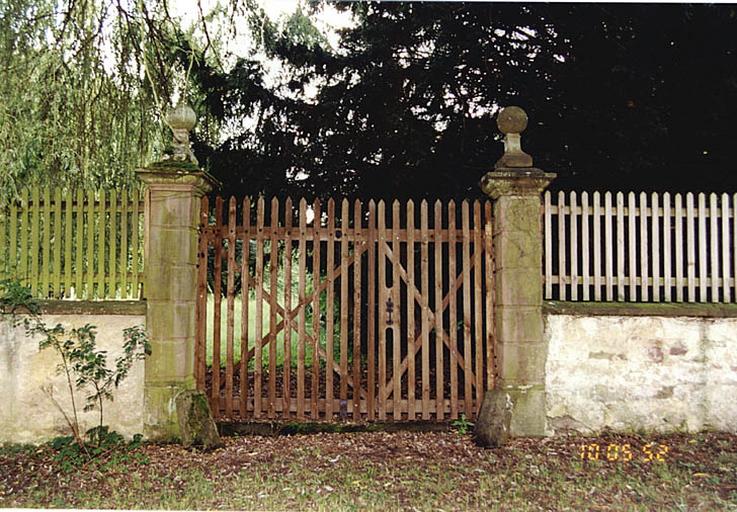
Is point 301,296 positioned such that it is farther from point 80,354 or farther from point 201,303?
point 80,354

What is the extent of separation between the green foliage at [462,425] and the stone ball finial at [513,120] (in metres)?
2.61

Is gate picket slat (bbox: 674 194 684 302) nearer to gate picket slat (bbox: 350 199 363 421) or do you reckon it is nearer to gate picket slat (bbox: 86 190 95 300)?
gate picket slat (bbox: 350 199 363 421)

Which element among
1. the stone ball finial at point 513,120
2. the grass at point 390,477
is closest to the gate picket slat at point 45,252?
the grass at point 390,477

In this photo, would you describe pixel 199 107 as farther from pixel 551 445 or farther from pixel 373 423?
pixel 551 445

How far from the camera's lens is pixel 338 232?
500 centimetres

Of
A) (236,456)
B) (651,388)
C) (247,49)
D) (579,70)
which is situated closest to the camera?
(236,456)

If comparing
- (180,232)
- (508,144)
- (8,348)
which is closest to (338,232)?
(180,232)

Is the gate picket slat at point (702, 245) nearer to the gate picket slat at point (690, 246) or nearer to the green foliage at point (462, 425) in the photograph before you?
the gate picket slat at point (690, 246)

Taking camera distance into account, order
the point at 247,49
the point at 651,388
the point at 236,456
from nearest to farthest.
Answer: the point at 236,456, the point at 651,388, the point at 247,49

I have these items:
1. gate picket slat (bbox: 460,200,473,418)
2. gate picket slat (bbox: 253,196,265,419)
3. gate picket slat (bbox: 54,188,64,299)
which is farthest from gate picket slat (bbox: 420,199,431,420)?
gate picket slat (bbox: 54,188,64,299)

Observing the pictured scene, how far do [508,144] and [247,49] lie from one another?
3328 millimetres

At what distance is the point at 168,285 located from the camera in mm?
4586
